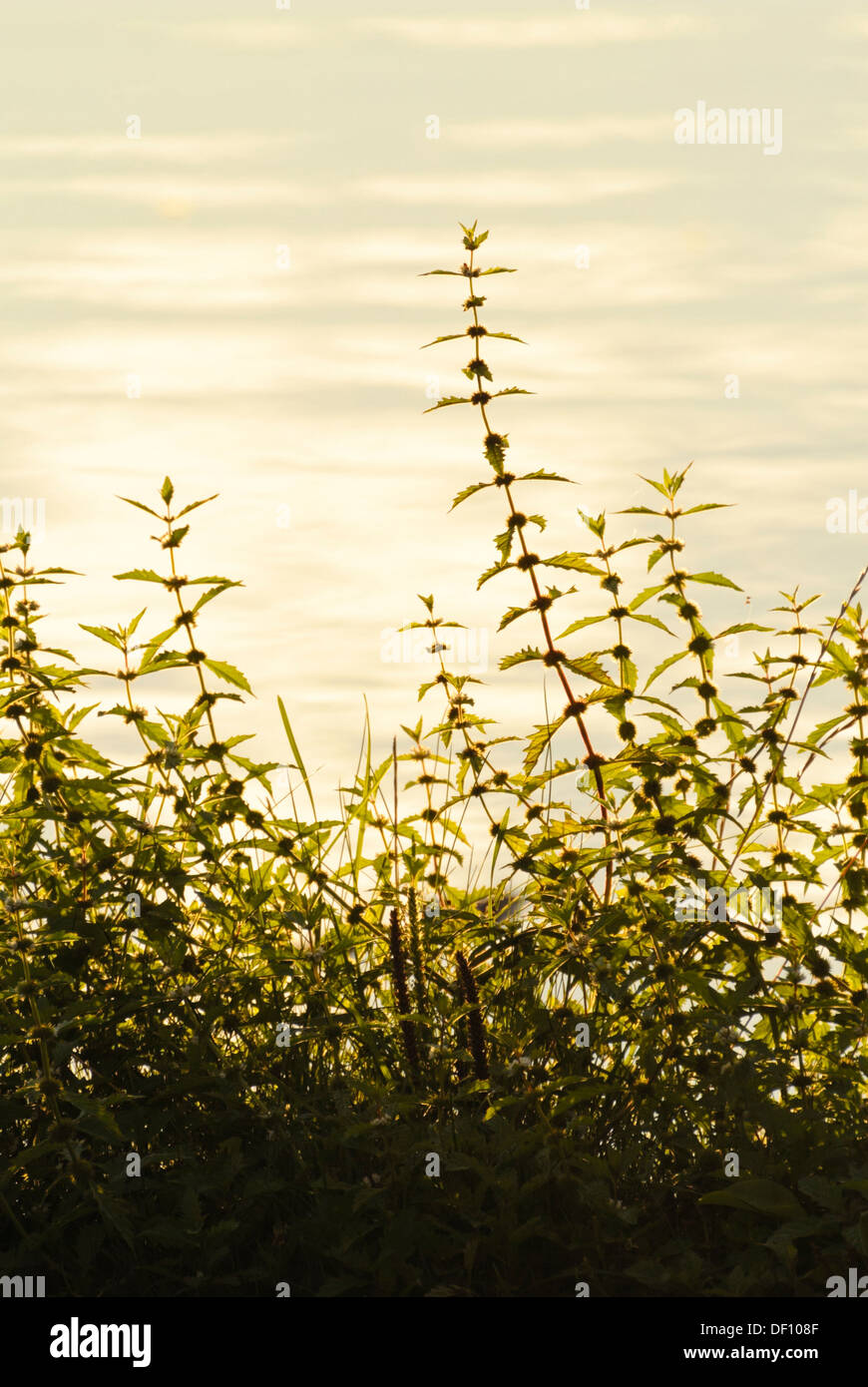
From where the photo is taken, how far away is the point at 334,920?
5.32 meters

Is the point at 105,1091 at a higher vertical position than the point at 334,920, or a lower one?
lower

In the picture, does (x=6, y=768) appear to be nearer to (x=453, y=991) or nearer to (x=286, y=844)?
(x=286, y=844)

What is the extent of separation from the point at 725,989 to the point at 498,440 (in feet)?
7.01

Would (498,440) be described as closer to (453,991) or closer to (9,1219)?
(453,991)

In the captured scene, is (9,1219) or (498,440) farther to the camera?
(498,440)

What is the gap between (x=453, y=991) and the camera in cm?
489

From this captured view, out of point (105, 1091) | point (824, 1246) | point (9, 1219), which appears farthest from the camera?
point (105, 1091)

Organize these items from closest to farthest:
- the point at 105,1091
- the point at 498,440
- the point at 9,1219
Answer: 1. the point at 9,1219
2. the point at 105,1091
3. the point at 498,440
